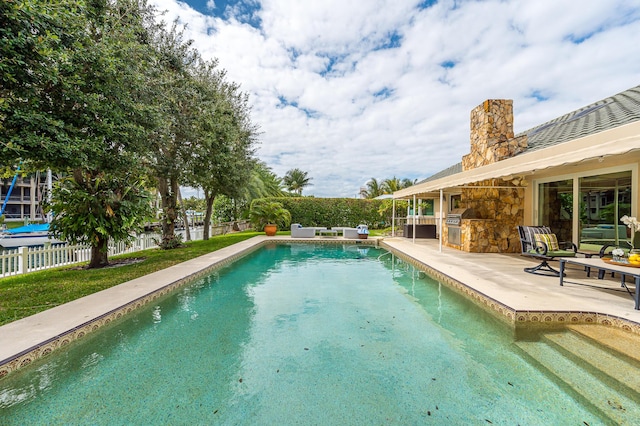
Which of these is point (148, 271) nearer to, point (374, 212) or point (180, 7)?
point (180, 7)

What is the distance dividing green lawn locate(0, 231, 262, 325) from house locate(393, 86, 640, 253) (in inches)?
374

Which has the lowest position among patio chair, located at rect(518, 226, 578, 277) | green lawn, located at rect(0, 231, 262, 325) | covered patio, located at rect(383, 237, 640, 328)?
green lawn, located at rect(0, 231, 262, 325)

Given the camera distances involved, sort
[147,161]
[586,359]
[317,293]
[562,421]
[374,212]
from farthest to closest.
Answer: [374,212] → [147,161] → [317,293] → [586,359] → [562,421]

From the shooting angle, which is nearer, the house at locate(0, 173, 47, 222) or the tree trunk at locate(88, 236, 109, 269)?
the tree trunk at locate(88, 236, 109, 269)

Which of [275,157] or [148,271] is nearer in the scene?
[148,271]

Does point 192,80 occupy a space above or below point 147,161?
above

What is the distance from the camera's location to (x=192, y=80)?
11.5 m

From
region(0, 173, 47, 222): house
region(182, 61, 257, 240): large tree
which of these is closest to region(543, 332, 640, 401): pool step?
region(182, 61, 257, 240): large tree

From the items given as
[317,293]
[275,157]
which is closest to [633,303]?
[317,293]

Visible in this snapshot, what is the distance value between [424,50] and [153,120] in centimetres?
1081

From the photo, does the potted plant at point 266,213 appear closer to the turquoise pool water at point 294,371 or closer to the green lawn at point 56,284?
the green lawn at point 56,284

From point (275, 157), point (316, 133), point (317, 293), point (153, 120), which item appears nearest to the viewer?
point (317, 293)

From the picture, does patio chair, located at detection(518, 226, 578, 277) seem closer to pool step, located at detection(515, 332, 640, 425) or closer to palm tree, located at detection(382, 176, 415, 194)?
pool step, located at detection(515, 332, 640, 425)

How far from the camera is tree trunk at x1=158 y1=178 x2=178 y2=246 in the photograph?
511 inches
